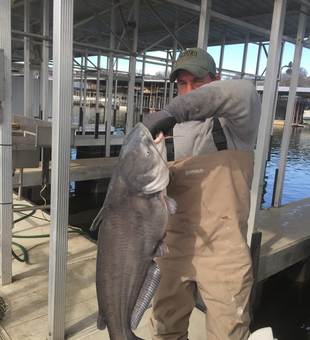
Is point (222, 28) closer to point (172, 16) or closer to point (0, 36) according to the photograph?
point (172, 16)

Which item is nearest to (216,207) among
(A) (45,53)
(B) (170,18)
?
(A) (45,53)

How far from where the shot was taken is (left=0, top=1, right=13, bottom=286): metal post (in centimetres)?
286

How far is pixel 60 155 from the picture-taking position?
7.70 ft

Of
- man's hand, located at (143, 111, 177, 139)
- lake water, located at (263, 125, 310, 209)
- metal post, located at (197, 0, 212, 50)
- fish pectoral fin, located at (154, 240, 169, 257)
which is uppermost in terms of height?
metal post, located at (197, 0, 212, 50)

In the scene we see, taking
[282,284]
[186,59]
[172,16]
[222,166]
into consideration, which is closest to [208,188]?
[222,166]

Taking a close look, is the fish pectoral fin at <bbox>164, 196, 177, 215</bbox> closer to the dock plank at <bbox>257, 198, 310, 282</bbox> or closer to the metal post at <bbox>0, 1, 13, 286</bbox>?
the metal post at <bbox>0, 1, 13, 286</bbox>

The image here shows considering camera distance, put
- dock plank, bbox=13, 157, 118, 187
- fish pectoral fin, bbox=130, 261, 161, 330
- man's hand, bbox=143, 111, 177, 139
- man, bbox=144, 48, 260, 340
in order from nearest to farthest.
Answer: man's hand, bbox=143, 111, 177, 139
fish pectoral fin, bbox=130, 261, 161, 330
man, bbox=144, 48, 260, 340
dock plank, bbox=13, 157, 118, 187

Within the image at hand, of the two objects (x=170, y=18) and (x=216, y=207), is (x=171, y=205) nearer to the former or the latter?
(x=216, y=207)

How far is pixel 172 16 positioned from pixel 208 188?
36.9 ft

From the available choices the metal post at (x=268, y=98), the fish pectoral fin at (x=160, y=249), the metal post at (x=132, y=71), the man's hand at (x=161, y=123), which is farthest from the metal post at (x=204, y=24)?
the metal post at (x=132, y=71)

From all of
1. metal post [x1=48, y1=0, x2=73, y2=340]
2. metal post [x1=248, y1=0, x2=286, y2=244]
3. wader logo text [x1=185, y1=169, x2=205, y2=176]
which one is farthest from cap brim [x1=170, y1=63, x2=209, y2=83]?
metal post [x1=248, y1=0, x2=286, y2=244]

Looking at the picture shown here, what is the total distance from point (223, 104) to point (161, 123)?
0.39m

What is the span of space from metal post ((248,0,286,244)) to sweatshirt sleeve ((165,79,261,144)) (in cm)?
203

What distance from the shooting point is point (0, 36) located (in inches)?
112
